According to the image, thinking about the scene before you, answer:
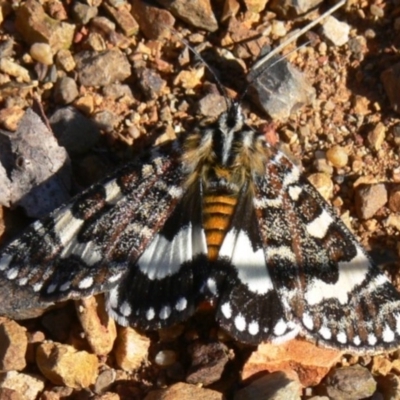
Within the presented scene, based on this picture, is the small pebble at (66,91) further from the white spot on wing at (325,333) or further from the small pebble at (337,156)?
the white spot on wing at (325,333)

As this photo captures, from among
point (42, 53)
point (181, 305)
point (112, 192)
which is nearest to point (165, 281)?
point (181, 305)

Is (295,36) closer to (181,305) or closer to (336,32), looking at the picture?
(336,32)

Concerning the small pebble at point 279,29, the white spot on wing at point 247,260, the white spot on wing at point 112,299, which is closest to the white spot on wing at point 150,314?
the white spot on wing at point 112,299

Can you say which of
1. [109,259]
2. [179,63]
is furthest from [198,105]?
[109,259]

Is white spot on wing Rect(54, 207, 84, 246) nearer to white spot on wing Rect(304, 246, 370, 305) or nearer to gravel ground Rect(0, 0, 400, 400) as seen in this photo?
gravel ground Rect(0, 0, 400, 400)

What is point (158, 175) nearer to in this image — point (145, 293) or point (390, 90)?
point (145, 293)
